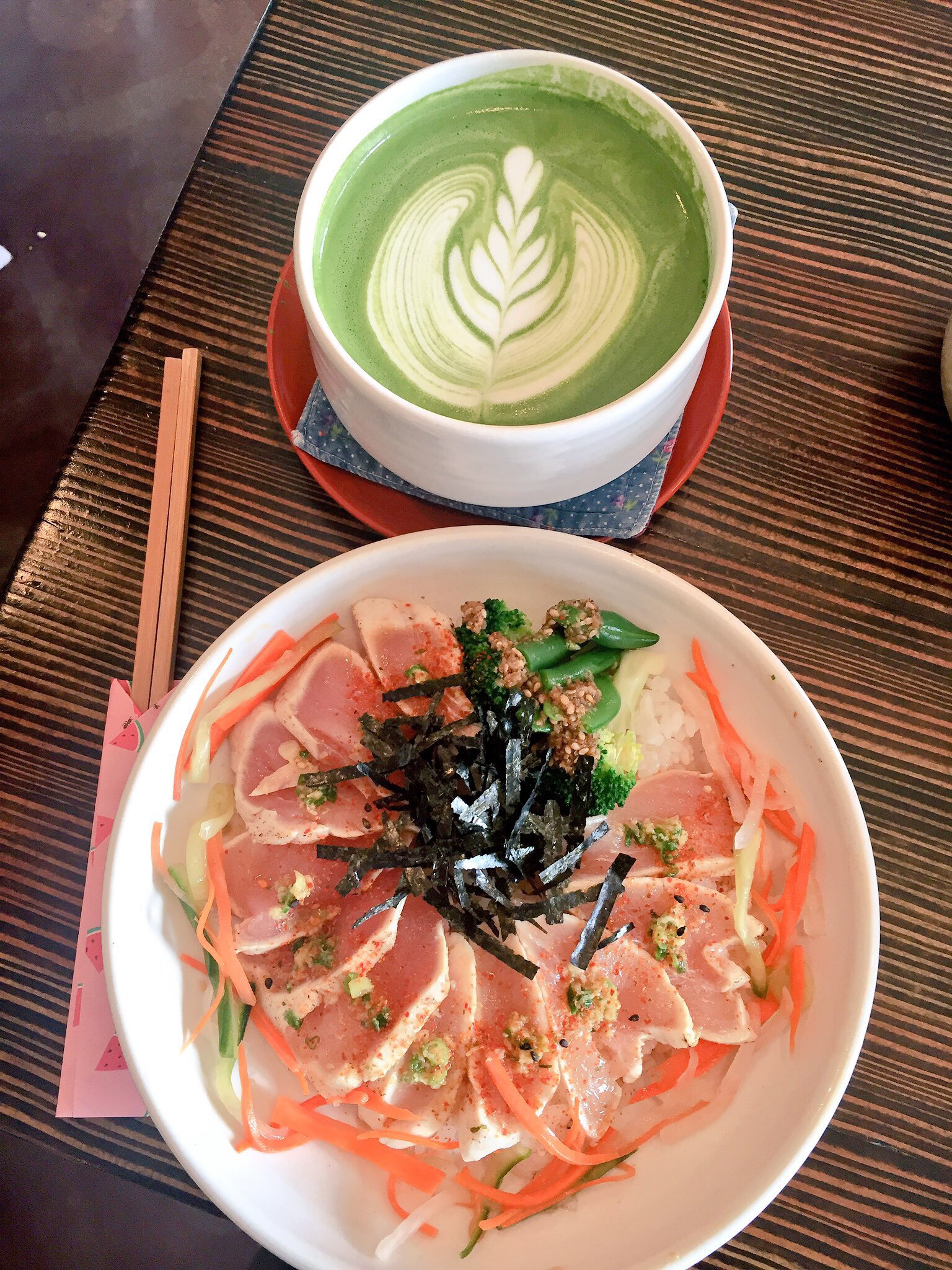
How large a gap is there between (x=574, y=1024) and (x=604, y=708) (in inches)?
18.4

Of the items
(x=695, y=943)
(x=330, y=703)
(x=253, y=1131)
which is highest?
(x=330, y=703)

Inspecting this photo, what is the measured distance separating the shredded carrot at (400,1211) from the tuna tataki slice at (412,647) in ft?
2.25

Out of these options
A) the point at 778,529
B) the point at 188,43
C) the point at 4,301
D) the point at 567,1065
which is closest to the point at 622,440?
the point at 778,529

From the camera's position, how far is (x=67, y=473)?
1.45 m

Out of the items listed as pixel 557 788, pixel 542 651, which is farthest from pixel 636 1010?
pixel 542 651

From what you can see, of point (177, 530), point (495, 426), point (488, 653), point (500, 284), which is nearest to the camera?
→ point (495, 426)

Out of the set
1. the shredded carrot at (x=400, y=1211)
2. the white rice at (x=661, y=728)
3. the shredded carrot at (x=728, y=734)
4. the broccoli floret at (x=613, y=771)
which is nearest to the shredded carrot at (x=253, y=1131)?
the shredded carrot at (x=400, y=1211)

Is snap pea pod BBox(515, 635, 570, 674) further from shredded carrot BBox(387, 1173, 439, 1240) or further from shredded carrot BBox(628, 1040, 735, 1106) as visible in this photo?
shredded carrot BBox(387, 1173, 439, 1240)

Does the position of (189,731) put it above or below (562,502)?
below

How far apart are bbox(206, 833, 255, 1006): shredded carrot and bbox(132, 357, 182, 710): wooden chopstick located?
1.02ft

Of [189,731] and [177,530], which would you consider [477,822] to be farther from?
[177,530]

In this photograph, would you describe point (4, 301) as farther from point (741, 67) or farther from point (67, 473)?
point (741, 67)

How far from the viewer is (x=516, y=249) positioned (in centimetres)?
113

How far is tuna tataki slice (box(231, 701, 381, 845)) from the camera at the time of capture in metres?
1.21
